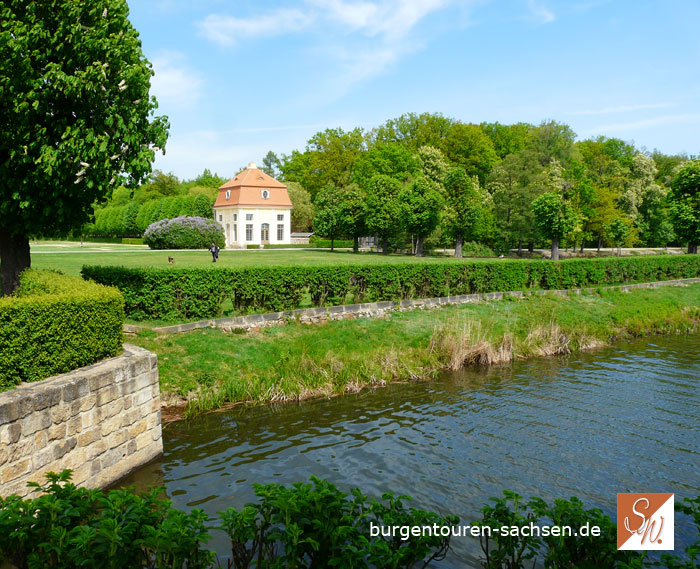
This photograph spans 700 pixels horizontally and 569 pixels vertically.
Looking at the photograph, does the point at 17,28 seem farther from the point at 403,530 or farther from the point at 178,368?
the point at 403,530

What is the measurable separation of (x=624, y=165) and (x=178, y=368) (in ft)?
223

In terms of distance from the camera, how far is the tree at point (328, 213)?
47000 millimetres

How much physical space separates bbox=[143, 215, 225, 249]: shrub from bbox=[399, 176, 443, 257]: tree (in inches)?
703

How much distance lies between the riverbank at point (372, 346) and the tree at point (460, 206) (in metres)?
20.3

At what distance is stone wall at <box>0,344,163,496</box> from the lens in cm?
550

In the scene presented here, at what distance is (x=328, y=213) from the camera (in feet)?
155

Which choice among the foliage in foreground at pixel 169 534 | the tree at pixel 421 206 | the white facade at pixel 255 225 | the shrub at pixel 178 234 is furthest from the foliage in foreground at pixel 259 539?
the white facade at pixel 255 225

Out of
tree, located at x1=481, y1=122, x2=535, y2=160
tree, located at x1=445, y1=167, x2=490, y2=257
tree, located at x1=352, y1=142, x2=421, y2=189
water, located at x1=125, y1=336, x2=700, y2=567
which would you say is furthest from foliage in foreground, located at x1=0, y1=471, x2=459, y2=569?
tree, located at x1=481, y1=122, x2=535, y2=160

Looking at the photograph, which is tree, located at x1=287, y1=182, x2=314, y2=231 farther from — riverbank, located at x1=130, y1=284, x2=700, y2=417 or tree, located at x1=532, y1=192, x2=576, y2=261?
riverbank, located at x1=130, y1=284, x2=700, y2=417

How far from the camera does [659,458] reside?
7906 millimetres

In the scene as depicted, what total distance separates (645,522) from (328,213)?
43531 mm

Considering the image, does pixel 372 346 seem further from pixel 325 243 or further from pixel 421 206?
pixel 325 243

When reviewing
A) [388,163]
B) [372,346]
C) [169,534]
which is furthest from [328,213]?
[169,534]

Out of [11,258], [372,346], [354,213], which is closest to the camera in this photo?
[11,258]
